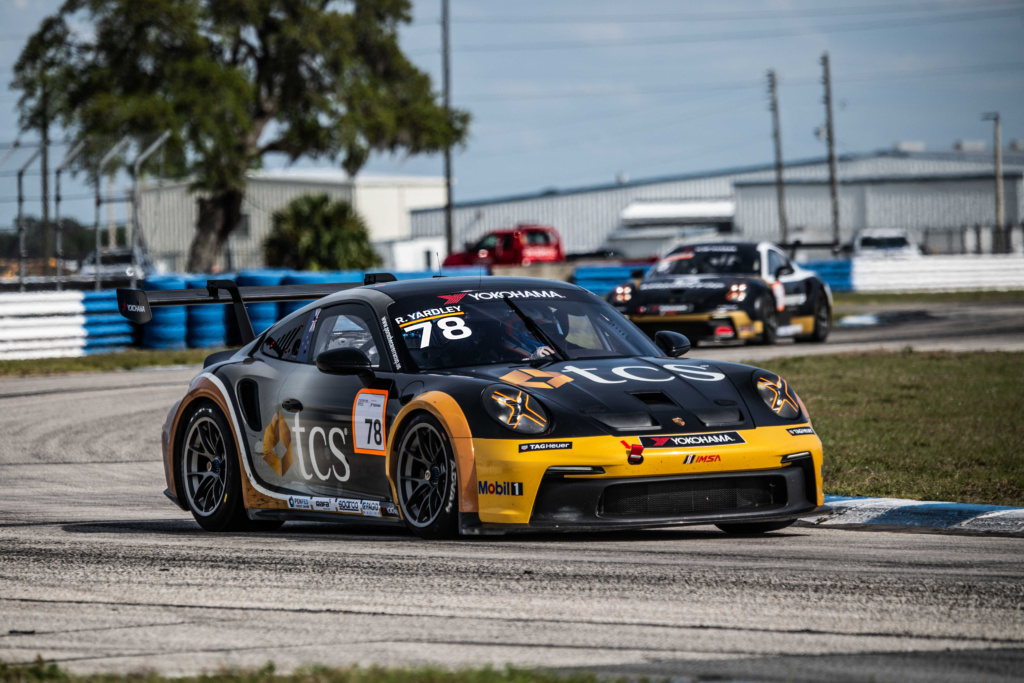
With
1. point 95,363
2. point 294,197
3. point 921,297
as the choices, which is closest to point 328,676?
point 95,363

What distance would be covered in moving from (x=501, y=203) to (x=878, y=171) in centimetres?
2022

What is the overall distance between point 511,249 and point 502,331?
31.0m

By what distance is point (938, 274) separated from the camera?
1559 inches

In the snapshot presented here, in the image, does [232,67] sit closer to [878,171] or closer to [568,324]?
[568,324]

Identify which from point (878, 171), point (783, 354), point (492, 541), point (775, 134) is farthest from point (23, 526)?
point (878, 171)

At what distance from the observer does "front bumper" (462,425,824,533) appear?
5.98 metres

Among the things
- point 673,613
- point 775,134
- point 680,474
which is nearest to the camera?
point 673,613

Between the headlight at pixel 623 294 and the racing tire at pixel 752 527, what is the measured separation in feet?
41.2

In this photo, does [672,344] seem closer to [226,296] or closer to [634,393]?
[634,393]

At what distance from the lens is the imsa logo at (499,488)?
5.99 metres

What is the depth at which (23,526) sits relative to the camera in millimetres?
7324

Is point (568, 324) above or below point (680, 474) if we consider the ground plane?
above

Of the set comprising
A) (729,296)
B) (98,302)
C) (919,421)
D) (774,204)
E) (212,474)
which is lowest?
(919,421)

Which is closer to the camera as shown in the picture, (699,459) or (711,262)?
(699,459)
